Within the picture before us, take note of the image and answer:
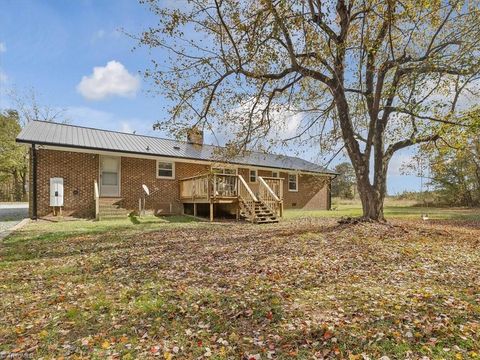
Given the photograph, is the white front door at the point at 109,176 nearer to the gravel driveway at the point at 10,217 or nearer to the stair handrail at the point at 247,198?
the gravel driveway at the point at 10,217

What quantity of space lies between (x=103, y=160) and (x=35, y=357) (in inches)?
508

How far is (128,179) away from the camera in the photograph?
15.1 metres

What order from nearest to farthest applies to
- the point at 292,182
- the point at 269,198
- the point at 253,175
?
1. the point at 269,198
2. the point at 253,175
3. the point at 292,182

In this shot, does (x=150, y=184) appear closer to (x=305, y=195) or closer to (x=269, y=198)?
(x=269, y=198)

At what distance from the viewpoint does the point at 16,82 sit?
1211 inches

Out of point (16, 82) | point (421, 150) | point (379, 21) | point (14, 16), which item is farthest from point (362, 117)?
point (16, 82)

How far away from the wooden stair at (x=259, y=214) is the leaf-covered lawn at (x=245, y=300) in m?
5.34

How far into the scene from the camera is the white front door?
47.7ft

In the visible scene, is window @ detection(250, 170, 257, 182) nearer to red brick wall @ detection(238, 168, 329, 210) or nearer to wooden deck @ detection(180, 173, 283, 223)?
red brick wall @ detection(238, 168, 329, 210)

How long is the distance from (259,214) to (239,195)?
57.3 inches

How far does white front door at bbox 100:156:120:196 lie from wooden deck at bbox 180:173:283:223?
346 centimetres

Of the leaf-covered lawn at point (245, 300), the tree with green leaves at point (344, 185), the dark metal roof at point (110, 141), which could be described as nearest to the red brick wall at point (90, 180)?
the dark metal roof at point (110, 141)

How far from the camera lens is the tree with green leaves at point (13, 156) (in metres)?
28.5

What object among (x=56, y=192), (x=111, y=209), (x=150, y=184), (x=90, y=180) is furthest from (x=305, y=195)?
(x=56, y=192)
